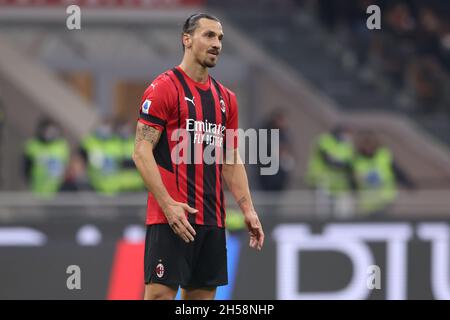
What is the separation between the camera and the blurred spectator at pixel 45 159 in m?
14.4

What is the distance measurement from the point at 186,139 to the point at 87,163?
23.6 feet

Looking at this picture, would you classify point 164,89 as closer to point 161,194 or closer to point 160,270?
point 161,194

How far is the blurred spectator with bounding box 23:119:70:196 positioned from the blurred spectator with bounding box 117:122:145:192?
706 mm

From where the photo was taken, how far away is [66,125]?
17.5 m

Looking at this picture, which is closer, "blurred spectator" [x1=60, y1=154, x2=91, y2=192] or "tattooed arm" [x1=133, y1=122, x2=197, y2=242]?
"tattooed arm" [x1=133, y1=122, x2=197, y2=242]

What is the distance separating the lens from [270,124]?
15344 millimetres

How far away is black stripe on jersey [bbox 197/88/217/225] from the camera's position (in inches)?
286

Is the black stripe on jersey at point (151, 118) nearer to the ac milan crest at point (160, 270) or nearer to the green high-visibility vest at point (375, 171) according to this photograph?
the ac milan crest at point (160, 270)
